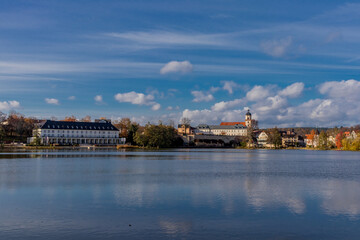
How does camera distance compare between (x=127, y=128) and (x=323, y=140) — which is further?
(x=127, y=128)

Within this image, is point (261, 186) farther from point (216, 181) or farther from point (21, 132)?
point (21, 132)

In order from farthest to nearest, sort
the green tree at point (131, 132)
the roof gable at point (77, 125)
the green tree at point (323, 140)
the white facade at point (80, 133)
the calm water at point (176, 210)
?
the green tree at point (131, 132)
the green tree at point (323, 140)
the roof gable at point (77, 125)
the white facade at point (80, 133)
the calm water at point (176, 210)

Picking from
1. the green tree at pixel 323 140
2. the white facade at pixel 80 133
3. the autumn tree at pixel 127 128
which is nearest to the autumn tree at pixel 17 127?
the white facade at pixel 80 133

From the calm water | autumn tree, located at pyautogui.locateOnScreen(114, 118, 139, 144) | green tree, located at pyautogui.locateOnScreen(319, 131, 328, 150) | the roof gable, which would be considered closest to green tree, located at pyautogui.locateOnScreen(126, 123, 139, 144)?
autumn tree, located at pyautogui.locateOnScreen(114, 118, 139, 144)

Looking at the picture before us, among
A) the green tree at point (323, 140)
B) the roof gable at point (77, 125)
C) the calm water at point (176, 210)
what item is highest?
the roof gable at point (77, 125)

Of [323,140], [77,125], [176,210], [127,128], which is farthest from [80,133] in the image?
[176,210]

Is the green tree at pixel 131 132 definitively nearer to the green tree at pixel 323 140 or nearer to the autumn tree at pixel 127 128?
the autumn tree at pixel 127 128

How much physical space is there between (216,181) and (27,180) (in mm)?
11864

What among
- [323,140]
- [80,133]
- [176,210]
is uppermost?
[80,133]

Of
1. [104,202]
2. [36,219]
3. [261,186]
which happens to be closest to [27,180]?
[104,202]

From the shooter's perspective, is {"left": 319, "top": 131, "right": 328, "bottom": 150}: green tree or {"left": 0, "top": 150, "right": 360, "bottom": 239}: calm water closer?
{"left": 0, "top": 150, "right": 360, "bottom": 239}: calm water

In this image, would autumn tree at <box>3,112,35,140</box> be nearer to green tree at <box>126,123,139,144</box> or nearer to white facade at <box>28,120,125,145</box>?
white facade at <box>28,120,125,145</box>

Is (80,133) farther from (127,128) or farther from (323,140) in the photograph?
(323,140)

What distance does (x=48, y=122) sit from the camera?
394 ft
